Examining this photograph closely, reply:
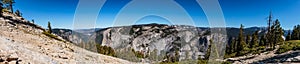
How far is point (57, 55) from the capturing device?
3519 centimetres

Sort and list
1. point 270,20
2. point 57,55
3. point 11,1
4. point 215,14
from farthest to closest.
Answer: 1. point 11,1
2. point 270,20
3. point 57,55
4. point 215,14

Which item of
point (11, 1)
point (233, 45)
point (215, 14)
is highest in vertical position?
point (11, 1)

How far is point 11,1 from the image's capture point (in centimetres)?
9700

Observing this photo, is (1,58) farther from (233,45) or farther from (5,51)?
(233,45)

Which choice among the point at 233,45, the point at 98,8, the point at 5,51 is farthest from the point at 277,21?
the point at 5,51

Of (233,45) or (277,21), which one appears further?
(233,45)

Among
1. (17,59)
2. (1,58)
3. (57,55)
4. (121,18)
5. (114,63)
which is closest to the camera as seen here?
(1,58)

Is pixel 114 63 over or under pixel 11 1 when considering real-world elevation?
under

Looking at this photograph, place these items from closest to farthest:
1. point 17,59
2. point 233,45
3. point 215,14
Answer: point 17,59, point 215,14, point 233,45

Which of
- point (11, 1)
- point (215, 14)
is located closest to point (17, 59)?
point (215, 14)

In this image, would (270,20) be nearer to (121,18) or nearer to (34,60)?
(121,18)

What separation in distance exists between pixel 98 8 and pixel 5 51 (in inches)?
331

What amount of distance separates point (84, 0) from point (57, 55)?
1397 cm

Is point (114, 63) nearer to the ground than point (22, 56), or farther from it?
nearer to the ground
